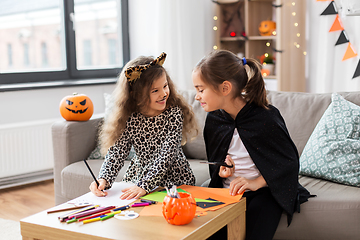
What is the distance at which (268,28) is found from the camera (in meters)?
3.68

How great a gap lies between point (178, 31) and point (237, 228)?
2.67 m

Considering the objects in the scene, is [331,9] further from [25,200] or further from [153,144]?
[25,200]

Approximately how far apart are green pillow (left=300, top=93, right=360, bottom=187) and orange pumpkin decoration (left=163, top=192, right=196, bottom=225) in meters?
0.91

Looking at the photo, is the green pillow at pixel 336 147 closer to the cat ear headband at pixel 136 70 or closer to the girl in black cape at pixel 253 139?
the girl in black cape at pixel 253 139

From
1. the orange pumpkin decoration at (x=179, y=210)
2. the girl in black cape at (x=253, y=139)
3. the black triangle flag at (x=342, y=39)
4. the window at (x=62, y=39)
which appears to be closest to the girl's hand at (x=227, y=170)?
the girl in black cape at (x=253, y=139)

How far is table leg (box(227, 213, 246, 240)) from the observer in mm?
1348

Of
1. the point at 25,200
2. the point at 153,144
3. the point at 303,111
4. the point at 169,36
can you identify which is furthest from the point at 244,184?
the point at 169,36

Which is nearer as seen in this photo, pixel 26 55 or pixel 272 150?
pixel 272 150

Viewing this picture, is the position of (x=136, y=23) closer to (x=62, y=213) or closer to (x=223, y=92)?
(x=223, y=92)

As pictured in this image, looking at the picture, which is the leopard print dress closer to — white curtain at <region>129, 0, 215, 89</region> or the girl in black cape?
the girl in black cape

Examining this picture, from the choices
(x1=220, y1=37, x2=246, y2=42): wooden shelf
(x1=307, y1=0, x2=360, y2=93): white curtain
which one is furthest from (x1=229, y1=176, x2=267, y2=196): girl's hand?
(x1=220, y1=37, x2=246, y2=42): wooden shelf

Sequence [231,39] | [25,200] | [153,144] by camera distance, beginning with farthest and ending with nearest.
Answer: [231,39] < [25,200] < [153,144]

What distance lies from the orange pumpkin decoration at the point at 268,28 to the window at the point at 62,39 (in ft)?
4.38

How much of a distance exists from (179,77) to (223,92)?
88.4 inches
